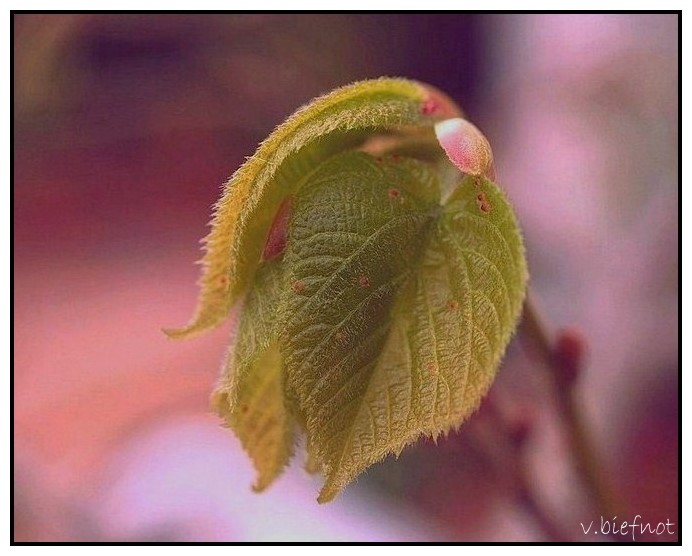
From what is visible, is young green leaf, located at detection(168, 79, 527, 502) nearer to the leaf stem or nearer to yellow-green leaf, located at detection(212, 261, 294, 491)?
yellow-green leaf, located at detection(212, 261, 294, 491)

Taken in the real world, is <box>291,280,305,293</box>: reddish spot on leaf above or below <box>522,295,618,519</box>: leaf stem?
above

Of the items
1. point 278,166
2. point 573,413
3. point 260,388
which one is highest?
point 278,166

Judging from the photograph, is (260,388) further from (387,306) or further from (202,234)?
(202,234)

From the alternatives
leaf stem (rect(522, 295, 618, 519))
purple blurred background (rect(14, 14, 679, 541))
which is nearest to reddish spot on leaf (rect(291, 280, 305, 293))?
leaf stem (rect(522, 295, 618, 519))

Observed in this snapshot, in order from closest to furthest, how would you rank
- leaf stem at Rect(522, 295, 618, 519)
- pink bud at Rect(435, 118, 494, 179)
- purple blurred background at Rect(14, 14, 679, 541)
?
pink bud at Rect(435, 118, 494, 179)
leaf stem at Rect(522, 295, 618, 519)
purple blurred background at Rect(14, 14, 679, 541)

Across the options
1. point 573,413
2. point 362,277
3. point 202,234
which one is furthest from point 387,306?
point 202,234
